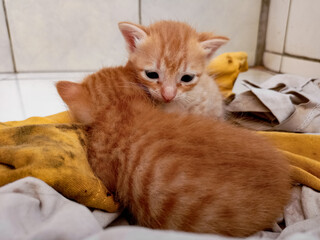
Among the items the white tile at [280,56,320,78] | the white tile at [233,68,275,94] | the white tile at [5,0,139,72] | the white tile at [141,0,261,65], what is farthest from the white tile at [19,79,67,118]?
the white tile at [280,56,320,78]

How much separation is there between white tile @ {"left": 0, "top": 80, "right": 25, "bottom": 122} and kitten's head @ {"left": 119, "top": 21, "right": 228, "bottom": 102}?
68cm

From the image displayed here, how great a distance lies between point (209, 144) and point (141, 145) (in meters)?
0.17

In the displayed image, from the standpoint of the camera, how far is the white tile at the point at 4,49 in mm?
2254

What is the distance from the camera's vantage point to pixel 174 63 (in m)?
1.01

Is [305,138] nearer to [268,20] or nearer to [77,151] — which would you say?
[77,151]

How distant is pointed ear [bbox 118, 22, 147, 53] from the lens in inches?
42.0

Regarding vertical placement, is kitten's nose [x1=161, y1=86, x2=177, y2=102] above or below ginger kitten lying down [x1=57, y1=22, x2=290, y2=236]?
above

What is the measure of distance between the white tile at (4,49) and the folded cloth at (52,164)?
1.89 meters

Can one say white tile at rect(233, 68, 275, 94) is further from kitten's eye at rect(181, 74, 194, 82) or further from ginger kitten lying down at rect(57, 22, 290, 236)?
ginger kitten lying down at rect(57, 22, 290, 236)

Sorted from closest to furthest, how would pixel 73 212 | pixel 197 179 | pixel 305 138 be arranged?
pixel 73 212, pixel 197 179, pixel 305 138

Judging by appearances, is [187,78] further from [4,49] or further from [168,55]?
[4,49]

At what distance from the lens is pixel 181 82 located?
104cm

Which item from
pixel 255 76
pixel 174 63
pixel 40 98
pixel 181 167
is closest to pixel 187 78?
pixel 174 63

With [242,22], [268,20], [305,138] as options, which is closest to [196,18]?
[242,22]
